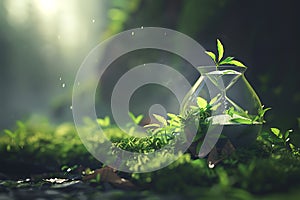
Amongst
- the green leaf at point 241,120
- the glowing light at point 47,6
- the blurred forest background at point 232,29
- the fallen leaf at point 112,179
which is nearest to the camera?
the fallen leaf at point 112,179

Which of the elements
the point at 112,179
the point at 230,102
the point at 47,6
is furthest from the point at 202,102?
the point at 47,6

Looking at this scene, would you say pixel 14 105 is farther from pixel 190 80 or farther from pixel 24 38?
pixel 190 80

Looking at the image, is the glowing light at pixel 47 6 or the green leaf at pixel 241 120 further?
the glowing light at pixel 47 6

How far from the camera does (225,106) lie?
281cm

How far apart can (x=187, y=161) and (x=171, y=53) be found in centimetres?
385

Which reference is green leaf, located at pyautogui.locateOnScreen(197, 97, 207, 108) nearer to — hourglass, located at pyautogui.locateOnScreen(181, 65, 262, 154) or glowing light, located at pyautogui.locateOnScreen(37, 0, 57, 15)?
hourglass, located at pyautogui.locateOnScreen(181, 65, 262, 154)

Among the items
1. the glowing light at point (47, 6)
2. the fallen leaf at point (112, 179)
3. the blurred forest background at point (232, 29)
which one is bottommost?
the fallen leaf at point (112, 179)

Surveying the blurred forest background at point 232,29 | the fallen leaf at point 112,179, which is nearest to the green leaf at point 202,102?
the fallen leaf at point 112,179

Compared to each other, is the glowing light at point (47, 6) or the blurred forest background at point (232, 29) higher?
the glowing light at point (47, 6)

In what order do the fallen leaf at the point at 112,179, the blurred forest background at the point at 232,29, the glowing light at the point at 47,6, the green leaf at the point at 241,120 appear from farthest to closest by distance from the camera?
1. the glowing light at the point at 47,6
2. the blurred forest background at the point at 232,29
3. the green leaf at the point at 241,120
4. the fallen leaf at the point at 112,179

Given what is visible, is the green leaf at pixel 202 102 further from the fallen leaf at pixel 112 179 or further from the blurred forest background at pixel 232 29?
the blurred forest background at pixel 232 29

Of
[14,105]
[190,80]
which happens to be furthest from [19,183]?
[14,105]

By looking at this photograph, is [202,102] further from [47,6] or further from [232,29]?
[47,6]

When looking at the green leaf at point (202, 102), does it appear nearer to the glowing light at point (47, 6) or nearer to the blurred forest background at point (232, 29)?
the blurred forest background at point (232, 29)
